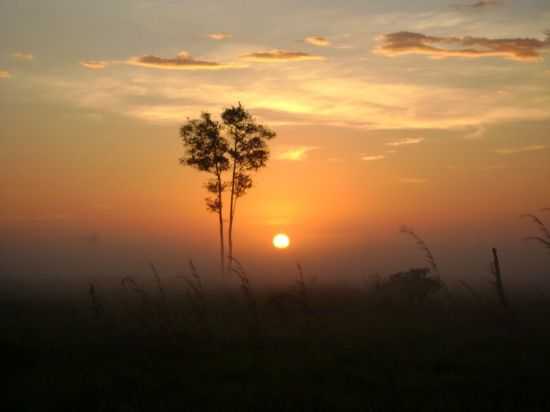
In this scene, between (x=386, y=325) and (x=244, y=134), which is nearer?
(x=386, y=325)

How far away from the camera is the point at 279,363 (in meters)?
14.0

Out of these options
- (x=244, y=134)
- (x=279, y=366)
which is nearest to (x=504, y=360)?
(x=279, y=366)

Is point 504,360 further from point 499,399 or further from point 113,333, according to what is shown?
point 113,333

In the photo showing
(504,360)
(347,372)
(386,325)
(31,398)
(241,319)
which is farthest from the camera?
(241,319)

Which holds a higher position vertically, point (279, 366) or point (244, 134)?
point (244, 134)

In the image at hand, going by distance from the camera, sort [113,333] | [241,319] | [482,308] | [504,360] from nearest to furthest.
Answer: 1. [504,360]
2. [113,333]
3. [241,319]
4. [482,308]

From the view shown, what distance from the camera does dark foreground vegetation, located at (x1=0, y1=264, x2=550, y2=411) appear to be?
1101 cm

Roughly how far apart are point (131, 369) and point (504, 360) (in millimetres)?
8360

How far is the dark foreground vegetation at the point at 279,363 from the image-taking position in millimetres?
11008

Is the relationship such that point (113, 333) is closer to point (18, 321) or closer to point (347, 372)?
point (18, 321)

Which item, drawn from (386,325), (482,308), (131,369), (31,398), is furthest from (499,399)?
(482,308)

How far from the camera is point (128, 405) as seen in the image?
1064 cm

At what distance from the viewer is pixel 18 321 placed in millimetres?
22797

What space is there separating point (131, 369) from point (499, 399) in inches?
296
